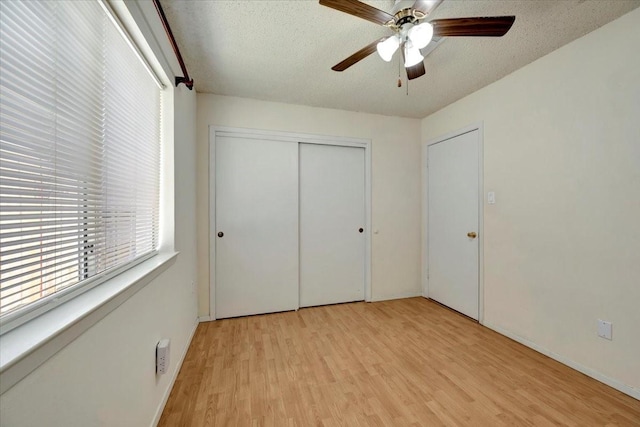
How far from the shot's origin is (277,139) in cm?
273

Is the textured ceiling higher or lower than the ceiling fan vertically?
higher

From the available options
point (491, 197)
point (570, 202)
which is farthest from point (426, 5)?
point (491, 197)

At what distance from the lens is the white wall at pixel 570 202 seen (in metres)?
1.54

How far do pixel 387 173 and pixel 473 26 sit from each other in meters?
1.94

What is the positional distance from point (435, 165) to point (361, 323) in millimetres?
2109

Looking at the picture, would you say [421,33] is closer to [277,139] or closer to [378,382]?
[277,139]

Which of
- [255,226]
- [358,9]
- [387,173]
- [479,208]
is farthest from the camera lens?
[387,173]

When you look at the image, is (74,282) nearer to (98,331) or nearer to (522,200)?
(98,331)

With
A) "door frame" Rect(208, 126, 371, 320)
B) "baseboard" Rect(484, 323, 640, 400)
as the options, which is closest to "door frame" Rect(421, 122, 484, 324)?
"baseboard" Rect(484, 323, 640, 400)

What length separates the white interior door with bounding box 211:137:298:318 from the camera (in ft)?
8.53

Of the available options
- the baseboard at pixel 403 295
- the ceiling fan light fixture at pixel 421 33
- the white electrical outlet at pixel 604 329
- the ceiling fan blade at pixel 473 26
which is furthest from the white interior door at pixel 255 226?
the white electrical outlet at pixel 604 329

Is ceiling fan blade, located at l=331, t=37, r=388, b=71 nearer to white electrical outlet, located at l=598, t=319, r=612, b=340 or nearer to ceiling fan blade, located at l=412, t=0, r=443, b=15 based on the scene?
ceiling fan blade, located at l=412, t=0, r=443, b=15

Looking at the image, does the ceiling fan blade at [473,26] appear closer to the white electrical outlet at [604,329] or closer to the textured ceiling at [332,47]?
the textured ceiling at [332,47]

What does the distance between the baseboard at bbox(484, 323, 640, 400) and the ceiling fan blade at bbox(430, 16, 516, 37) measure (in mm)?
2279
